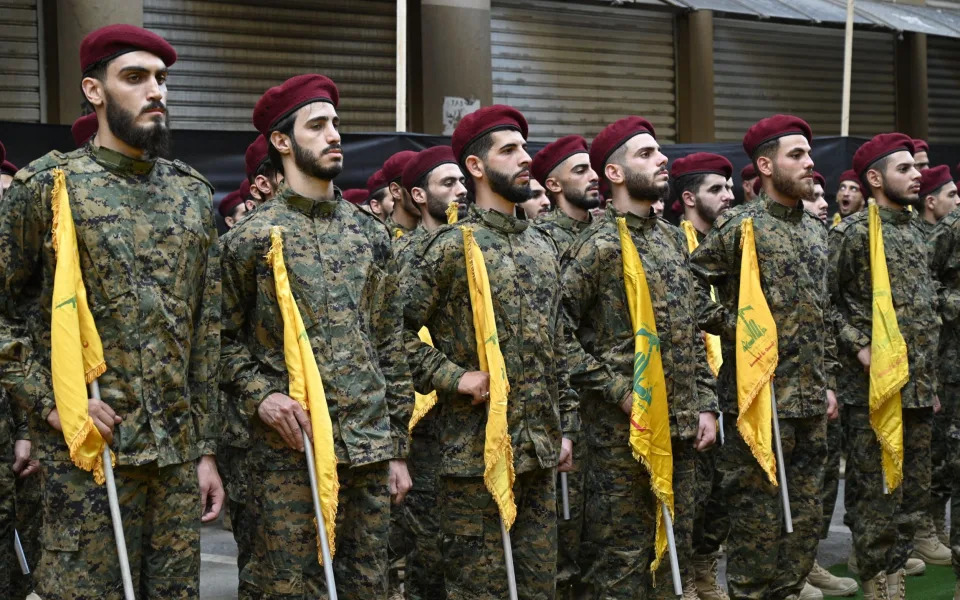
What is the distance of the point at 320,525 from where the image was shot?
4742 millimetres

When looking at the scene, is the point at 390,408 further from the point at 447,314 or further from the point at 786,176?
the point at 786,176

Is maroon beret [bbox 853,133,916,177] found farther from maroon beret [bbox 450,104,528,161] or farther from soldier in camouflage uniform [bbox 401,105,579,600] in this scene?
soldier in camouflage uniform [bbox 401,105,579,600]

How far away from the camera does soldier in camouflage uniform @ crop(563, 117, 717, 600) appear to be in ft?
20.2

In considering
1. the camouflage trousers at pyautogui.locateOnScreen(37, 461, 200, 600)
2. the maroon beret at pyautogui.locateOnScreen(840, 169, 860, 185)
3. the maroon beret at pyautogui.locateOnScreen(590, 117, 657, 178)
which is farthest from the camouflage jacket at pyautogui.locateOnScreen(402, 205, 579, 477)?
the maroon beret at pyautogui.locateOnScreen(840, 169, 860, 185)

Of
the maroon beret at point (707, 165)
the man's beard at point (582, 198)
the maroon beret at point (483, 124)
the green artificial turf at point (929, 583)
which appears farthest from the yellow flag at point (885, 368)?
the maroon beret at point (483, 124)

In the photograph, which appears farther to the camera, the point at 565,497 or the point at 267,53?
the point at 267,53

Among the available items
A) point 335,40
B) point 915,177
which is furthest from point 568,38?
point 915,177

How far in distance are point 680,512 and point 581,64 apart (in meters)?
9.54

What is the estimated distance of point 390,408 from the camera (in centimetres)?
514

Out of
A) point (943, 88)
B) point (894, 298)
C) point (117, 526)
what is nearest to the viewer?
point (117, 526)

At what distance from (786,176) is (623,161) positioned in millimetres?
980

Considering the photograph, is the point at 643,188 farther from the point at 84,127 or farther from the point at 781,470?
the point at 84,127

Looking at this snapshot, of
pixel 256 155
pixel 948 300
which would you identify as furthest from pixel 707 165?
pixel 256 155

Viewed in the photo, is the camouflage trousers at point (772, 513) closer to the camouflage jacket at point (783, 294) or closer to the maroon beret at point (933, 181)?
the camouflage jacket at point (783, 294)
